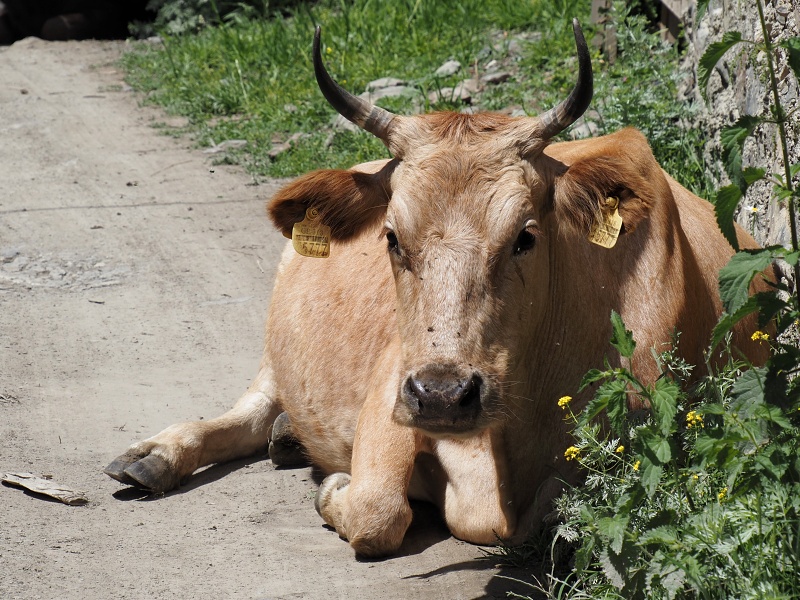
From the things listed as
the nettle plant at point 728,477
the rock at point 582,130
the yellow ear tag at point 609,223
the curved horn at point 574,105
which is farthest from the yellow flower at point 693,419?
the rock at point 582,130

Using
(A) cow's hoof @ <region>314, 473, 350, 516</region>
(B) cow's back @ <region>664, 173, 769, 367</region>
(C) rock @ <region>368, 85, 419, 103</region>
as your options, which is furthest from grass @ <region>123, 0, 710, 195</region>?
(A) cow's hoof @ <region>314, 473, 350, 516</region>

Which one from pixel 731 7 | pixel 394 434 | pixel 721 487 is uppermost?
pixel 731 7

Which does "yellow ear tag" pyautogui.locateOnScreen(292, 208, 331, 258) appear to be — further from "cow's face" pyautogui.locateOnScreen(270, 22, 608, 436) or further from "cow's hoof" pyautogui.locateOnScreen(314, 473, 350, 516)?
"cow's hoof" pyautogui.locateOnScreen(314, 473, 350, 516)

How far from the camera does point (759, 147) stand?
531 cm

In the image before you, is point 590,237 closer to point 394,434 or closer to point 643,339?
point 643,339

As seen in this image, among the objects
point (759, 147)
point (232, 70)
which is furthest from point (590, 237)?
point (232, 70)

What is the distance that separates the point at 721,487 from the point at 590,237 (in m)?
1.14

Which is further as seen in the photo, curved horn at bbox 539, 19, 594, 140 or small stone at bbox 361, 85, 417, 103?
small stone at bbox 361, 85, 417, 103

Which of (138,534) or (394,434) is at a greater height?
(394,434)

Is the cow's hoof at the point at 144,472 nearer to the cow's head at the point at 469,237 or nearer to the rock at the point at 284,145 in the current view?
the cow's head at the point at 469,237

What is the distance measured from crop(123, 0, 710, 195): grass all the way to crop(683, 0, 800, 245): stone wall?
408mm

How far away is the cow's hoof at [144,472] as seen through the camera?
16.0 ft

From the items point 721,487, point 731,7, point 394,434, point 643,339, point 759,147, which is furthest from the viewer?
point 731,7

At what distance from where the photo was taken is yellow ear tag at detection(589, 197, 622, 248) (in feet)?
13.2
